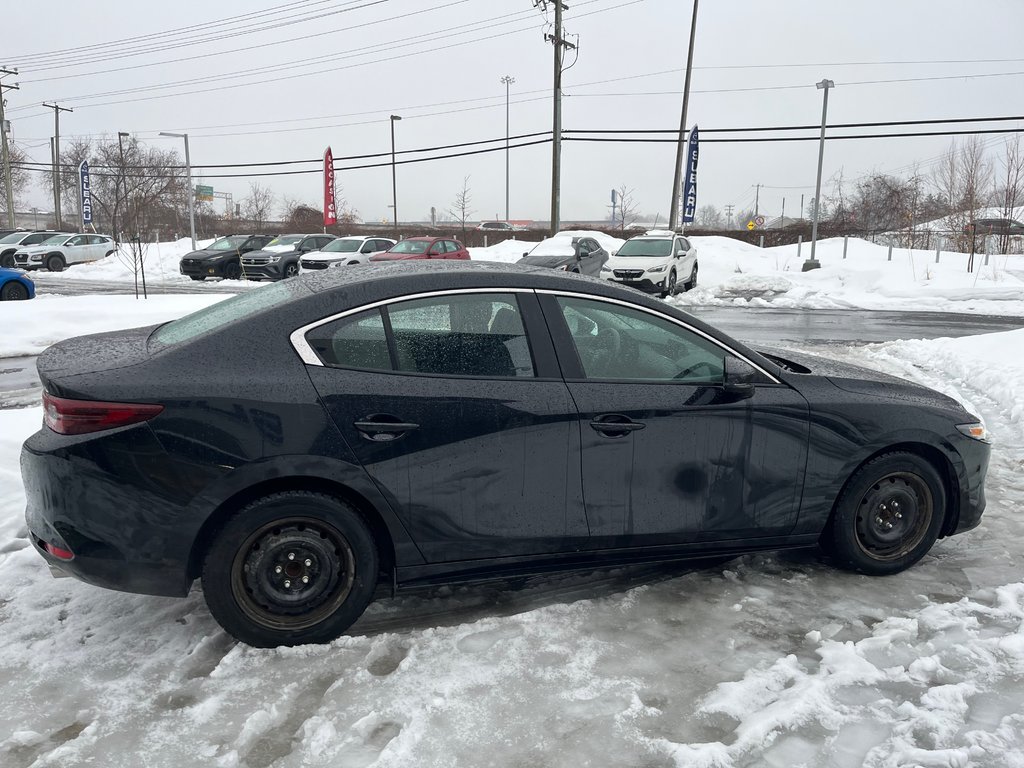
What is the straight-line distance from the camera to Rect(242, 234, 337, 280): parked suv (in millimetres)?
27875

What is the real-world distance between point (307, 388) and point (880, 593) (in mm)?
2994

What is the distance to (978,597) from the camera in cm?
400

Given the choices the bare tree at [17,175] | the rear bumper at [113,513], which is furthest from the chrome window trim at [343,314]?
the bare tree at [17,175]

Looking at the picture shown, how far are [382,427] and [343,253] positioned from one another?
25.5m

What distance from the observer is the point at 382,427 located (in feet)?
10.9

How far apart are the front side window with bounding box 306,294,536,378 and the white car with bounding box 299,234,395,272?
23.6 meters

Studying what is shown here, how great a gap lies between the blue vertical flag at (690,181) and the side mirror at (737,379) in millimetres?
30243

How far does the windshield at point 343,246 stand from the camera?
2828 centimetres

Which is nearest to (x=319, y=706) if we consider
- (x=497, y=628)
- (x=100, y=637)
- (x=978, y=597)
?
(x=497, y=628)

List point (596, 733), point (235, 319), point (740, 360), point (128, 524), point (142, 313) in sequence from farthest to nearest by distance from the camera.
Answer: point (142, 313), point (740, 360), point (235, 319), point (128, 524), point (596, 733)

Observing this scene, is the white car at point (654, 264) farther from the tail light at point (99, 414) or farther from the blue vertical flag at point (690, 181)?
the tail light at point (99, 414)

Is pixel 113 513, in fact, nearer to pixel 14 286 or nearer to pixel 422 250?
pixel 14 286

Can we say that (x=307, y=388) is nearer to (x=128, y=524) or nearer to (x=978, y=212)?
(x=128, y=524)

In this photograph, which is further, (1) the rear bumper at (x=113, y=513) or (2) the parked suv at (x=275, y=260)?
(2) the parked suv at (x=275, y=260)
